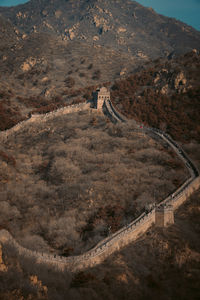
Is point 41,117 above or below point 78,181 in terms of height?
above

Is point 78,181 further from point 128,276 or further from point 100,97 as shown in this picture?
point 100,97

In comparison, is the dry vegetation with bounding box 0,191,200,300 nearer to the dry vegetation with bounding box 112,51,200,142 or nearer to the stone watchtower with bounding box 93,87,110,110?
the dry vegetation with bounding box 112,51,200,142

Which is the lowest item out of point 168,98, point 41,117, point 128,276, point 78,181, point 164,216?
point 128,276

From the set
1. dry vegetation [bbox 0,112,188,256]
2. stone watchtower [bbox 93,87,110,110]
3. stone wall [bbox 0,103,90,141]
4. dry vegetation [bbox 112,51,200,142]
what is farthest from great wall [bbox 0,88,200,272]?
stone wall [bbox 0,103,90,141]

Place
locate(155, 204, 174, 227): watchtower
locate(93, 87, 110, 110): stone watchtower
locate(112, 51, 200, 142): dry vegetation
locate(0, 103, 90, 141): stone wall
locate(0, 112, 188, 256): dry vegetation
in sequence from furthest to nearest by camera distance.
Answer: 1. locate(93, 87, 110, 110): stone watchtower
2. locate(112, 51, 200, 142): dry vegetation
3. locate(0, 103, 90, 141): stone wall
4. locate(0, 112, 188, 256): dry vegetation
5. locate(155, 204, 174, 227): watchtower

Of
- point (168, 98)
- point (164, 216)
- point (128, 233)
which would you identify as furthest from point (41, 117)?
point (128, 233)

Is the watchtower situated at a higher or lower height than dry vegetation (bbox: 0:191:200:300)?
higher
